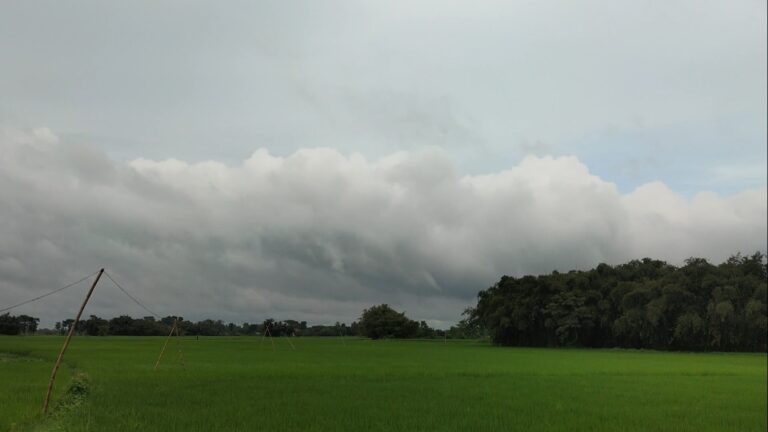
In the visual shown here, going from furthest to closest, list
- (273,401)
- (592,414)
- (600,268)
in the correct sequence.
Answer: (600,268) < (273,401) < (592,414)

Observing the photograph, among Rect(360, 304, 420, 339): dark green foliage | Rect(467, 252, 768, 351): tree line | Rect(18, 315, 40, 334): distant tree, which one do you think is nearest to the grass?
Rect(18, 315, 40, 334): distant tree

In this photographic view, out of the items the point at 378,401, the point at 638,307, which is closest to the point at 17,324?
the point at 378,401

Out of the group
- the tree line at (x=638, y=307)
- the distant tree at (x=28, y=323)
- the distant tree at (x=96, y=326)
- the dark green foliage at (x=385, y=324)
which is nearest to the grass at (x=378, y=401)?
the distant tree at (x=28, y=323)

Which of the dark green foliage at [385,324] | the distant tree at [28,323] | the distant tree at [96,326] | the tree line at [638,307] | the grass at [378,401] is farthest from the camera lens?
the dark green foliage at [385,324]

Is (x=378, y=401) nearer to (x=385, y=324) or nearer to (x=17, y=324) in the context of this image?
(x=17, y=324)

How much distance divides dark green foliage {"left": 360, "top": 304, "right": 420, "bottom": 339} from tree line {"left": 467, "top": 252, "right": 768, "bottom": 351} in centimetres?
4071

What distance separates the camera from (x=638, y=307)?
180ft

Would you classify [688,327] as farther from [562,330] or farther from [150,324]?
[150,324]

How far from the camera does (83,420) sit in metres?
12.1

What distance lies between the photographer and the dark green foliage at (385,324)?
373 ft

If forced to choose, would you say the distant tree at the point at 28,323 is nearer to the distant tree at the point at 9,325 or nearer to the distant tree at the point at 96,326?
the distant tree at the point at 9,325

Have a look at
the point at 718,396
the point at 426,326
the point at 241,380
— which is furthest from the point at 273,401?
the point at 426,326

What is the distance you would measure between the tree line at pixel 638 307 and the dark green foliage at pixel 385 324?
40.7 meters

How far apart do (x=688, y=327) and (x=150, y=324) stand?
6250cm
